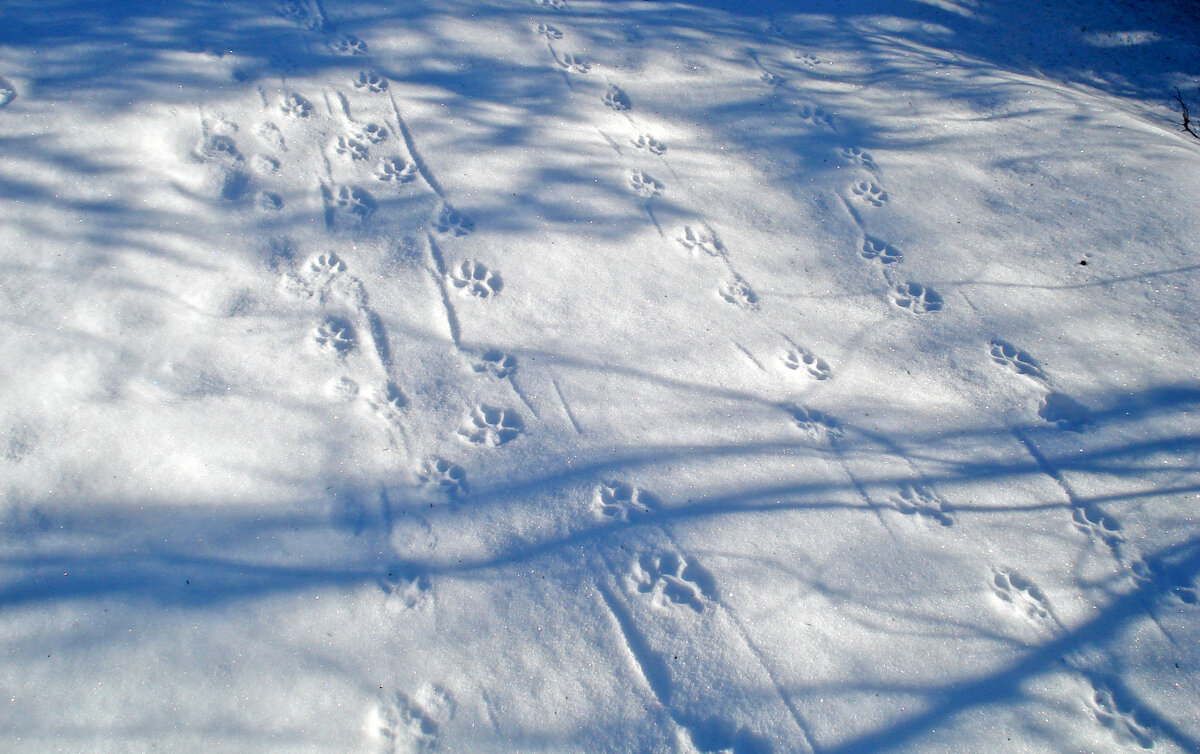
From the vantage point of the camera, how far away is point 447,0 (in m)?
3.18

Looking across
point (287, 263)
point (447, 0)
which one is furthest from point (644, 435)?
point (447, 0)

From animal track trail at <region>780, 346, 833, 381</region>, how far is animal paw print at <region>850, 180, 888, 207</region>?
0.94 m

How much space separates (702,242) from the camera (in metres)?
2.43

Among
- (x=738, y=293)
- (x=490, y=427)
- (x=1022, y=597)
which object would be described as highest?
(x=738, y=293)

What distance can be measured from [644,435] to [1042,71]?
12.5 ft

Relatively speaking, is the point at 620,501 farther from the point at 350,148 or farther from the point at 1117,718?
the point at 350,148

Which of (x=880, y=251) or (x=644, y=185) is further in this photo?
(x=644, y=185)

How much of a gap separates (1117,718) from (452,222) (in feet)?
8.38

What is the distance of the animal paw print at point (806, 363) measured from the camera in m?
2.11

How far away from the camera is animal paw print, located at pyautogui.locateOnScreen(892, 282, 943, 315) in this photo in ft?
7.61

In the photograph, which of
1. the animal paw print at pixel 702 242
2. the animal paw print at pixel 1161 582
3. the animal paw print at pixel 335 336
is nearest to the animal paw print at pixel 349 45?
the animal paw print at pixel 335 336

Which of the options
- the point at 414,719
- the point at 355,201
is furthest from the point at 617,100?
the point at 414,719

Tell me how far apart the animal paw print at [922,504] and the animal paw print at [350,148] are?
2.38 m

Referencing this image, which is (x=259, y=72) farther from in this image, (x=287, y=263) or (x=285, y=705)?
(x=285, y=705)
